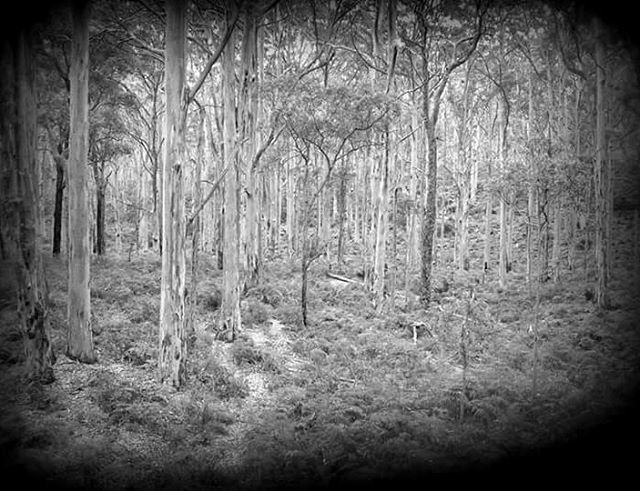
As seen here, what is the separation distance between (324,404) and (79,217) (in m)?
5.73

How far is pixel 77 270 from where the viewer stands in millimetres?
7824

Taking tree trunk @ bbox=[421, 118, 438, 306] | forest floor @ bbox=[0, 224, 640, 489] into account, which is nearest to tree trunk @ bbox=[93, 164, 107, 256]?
forest floor @ bbox=[0, 224, 640, 489]

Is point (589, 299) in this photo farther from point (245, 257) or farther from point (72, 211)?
point (72, 211)

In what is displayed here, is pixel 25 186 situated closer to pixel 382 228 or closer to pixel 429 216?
pixel 382 228

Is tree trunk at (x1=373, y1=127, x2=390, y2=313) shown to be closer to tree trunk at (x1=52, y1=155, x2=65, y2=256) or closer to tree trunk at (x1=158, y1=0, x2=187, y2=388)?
tree trunk at (x1=158, y1=0, x2=187, y2=388)

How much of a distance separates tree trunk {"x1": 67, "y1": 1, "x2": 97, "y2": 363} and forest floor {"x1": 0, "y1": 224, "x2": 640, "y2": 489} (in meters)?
0.49

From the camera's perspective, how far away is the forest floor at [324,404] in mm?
4422

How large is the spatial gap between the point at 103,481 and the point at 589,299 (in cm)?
1613

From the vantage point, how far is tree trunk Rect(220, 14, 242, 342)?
10320mm

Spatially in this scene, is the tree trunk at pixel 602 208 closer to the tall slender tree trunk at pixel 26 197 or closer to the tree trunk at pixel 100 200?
the tall slender tree trunk at pixel 26 197

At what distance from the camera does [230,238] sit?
10.3 metres

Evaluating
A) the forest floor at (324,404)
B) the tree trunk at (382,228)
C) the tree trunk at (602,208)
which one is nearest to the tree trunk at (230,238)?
the forest floor at (324,404)

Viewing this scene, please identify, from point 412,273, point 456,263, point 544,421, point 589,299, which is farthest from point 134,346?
point 456,263

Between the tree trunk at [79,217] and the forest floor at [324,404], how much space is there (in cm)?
49
